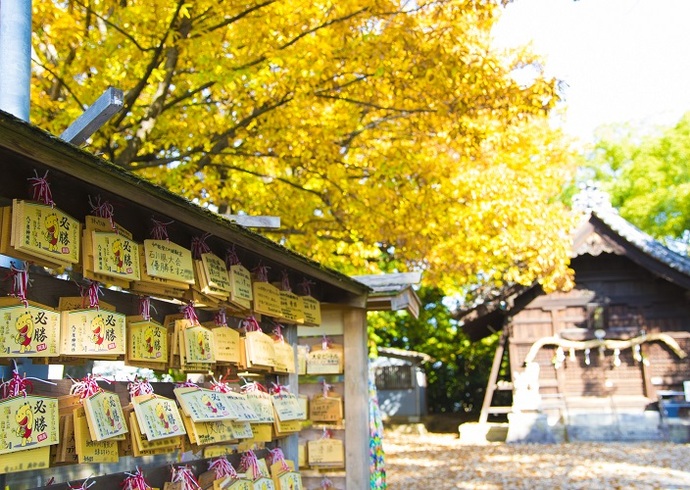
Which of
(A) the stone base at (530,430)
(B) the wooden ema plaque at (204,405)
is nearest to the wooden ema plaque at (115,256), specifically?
(B) the wooden ema plaque at (204,405)

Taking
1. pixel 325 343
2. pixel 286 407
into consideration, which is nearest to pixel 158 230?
pixel 286 407

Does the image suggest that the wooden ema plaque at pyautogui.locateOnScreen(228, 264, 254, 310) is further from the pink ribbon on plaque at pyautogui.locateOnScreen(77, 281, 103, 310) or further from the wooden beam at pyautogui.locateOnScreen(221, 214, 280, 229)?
the pink ribbon on plaque at pyautogui.locateOnScreen(77, 281, 103, 310)

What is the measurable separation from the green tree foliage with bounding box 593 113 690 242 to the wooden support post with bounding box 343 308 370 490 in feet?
90.0

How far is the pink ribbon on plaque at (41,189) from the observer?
2.96 metres

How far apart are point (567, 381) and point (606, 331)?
5.16 feet

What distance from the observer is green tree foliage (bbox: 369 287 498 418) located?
995 inches

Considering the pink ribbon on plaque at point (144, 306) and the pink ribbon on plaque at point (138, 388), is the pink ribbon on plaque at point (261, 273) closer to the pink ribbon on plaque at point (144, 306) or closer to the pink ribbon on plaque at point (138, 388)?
the pink ribbon on plaque at point (144, 306)

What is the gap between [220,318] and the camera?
4363 millimetres

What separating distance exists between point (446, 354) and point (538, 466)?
13026 mm

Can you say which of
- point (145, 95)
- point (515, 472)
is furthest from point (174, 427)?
point (515, 472)

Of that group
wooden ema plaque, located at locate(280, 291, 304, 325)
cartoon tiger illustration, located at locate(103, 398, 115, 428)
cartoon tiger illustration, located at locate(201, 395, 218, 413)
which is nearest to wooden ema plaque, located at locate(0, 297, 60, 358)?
cartoon tiger illustration, located at locate(103, 398, 115, 428)

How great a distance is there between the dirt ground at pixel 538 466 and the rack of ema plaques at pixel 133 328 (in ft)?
21.5

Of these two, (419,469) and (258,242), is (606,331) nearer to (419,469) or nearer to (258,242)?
(419,469)

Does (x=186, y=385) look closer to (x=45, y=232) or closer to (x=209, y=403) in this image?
(x=209, y=403)
